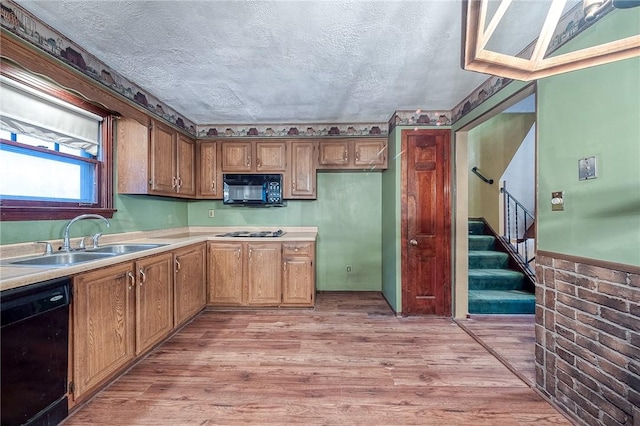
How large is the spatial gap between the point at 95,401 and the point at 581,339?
9.84ft

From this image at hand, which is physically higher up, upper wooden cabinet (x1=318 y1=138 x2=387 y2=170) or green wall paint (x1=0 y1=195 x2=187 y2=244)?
upper wooden cabinet (x1=318 y1=138 x2=387 y2=170)

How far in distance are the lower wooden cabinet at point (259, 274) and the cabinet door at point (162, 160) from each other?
84 centimetres

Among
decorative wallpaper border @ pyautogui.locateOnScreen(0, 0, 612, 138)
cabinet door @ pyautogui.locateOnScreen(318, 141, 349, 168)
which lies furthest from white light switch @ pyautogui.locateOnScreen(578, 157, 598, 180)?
cabinet door @ pyautogui.locateOnScreen(318, 141, 349, 168)

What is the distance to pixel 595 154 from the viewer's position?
1425 millimetres

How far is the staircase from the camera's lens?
3.12 m

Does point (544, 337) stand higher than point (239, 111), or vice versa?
point (239, 111)

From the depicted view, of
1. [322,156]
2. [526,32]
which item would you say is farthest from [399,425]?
[322,156]

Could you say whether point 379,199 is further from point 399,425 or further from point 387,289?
point 399,425

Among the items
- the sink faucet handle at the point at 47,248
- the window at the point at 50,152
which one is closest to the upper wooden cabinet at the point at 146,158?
the window at the point at 50,152

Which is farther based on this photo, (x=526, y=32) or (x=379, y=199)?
(x=379, y=199)

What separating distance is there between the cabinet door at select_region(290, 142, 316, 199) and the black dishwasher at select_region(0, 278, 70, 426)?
2.47 meters

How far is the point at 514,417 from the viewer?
162 cm

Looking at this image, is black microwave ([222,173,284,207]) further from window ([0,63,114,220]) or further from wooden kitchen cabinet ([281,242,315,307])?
window ([0,63,114,220])

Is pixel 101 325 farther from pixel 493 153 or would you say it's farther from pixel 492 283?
pixel 493 153
